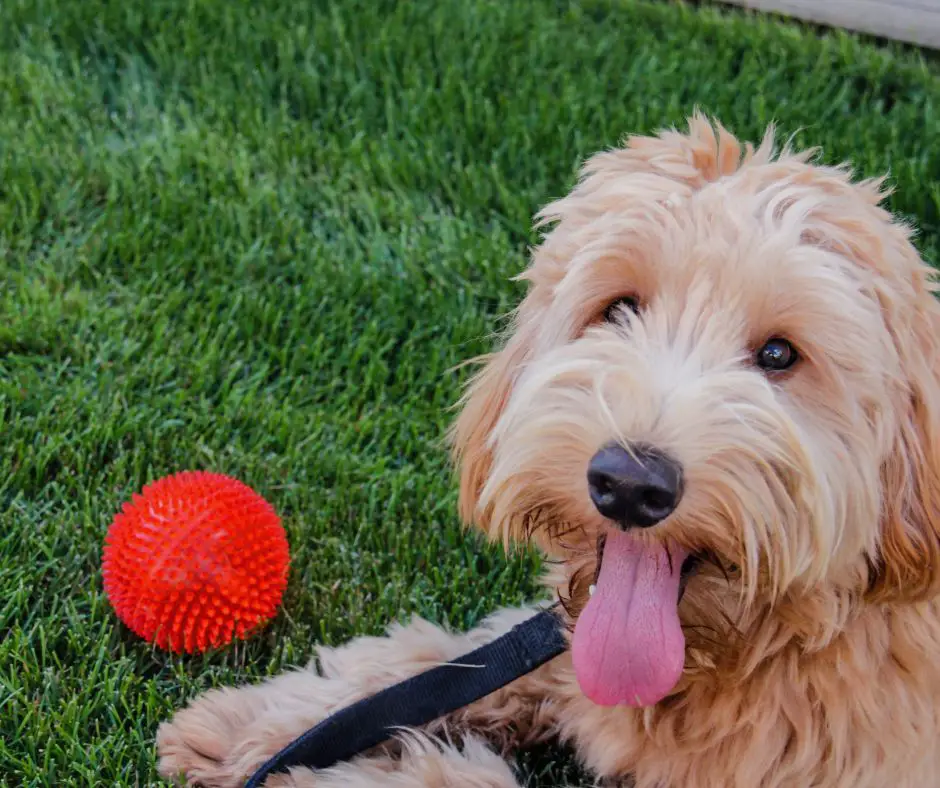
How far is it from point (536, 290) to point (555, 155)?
2383 millimetres

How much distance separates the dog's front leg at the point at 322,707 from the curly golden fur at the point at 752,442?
1.21ft

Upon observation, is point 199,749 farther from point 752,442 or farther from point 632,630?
point 752,442

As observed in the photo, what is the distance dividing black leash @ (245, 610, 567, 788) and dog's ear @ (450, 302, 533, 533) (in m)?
0.30

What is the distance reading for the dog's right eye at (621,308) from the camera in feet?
6.86

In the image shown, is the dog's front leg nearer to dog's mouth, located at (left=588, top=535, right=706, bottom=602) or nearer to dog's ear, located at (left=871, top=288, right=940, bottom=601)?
dog's mouth, located at (left=588, top=535, right=706, bottom=602)

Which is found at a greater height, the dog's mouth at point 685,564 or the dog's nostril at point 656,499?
the dog's nostril at point 656,499

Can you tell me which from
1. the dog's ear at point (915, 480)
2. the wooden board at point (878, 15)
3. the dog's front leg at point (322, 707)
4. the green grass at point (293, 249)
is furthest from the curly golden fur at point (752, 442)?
the wooden board at point (878, 15)

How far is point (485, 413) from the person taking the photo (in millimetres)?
2275

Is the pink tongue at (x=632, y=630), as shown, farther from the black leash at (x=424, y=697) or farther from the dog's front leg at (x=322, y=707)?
the dog's front leg at (x=322, y=707)

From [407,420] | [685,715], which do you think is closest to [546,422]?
[685,715]

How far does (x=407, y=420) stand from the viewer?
3.47 meters

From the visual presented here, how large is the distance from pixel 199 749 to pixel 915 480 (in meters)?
1.55

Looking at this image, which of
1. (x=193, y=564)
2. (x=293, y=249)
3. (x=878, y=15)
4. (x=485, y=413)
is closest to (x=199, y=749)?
(x=193, y=564)

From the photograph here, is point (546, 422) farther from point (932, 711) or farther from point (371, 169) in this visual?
point (371, 169)
